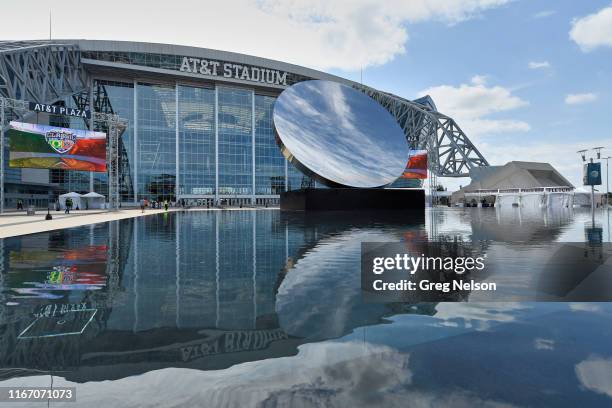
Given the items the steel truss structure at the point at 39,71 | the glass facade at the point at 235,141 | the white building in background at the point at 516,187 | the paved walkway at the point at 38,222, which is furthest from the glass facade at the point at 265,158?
the paved walkway at the point at 38,222

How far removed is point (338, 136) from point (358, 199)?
6.91m

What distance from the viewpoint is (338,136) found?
34344 millimetres

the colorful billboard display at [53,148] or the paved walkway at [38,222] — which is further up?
the colorful billboard display at [53,148]

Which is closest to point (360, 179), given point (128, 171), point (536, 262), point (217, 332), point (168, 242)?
point (168, 242)

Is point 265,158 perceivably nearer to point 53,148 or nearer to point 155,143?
point 155,143

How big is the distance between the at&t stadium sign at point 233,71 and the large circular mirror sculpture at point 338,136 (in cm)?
5641

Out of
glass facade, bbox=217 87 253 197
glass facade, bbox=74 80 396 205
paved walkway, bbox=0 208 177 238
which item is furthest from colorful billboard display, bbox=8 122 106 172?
glass facade, bbox=217 87 253 197

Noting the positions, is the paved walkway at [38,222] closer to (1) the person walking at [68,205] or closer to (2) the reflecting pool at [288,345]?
(1) the person walking at [68,205]

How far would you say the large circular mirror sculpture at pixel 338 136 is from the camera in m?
32.0

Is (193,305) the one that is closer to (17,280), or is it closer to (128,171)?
(17,280)

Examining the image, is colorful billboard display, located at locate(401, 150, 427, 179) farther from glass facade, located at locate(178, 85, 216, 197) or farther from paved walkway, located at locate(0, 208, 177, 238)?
paved walkway, located at locate(0, 208, 177, 238)

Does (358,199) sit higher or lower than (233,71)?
lower

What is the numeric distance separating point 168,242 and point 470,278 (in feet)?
39.3

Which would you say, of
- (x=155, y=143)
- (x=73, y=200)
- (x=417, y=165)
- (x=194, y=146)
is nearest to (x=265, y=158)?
(x=194, y=146)
